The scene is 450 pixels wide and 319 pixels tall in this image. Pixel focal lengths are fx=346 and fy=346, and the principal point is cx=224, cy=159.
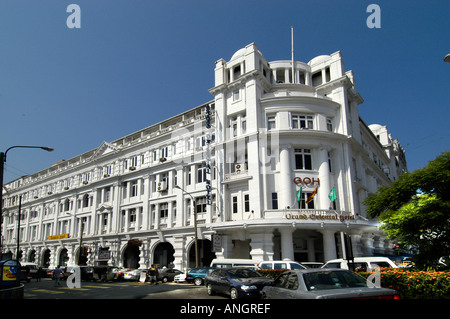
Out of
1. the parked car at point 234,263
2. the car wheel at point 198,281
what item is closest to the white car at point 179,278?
the car wheel at point 198,281

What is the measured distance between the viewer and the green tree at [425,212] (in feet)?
49.9

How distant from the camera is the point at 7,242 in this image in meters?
63.7

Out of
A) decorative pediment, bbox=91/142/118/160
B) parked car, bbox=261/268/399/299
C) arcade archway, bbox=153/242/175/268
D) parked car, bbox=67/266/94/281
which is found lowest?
parked car, bbox=67/266/94/281

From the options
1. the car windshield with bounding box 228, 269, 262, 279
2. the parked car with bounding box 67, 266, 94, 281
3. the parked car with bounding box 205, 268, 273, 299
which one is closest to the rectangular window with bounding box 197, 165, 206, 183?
the parked car with bounding box 67, 266, 94, 281

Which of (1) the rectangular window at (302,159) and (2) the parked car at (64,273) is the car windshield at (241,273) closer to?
(1) the rectangular window at (302,159)

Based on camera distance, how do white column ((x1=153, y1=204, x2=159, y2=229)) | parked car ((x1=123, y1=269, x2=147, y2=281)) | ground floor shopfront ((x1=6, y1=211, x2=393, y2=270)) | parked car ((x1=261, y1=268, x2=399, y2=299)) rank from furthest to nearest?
white column ((x1=153, y1=204, x2=159, y2=229)) → parked car ((x1=123, y1=269, x2=147, y2=281)) → ground floor shopfront ((x1=6, y1=211, x2=393, y2=270)) → parked car ((x1=261, y1=268, x2=399, y2=299))

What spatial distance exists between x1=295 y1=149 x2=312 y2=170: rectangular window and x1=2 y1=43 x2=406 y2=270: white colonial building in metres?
0.09

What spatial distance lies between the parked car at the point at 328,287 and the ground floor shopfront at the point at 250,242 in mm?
12576

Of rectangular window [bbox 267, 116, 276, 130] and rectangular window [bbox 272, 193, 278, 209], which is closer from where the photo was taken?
rectangular window [bbox 272, 193, 278, 209]

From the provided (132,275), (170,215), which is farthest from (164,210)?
(132,275)

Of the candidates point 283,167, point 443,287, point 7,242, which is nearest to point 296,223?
point 283,167

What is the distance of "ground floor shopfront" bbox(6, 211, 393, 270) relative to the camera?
2633cm

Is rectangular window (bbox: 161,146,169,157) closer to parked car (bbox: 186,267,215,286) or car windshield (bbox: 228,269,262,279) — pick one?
parked car (bbox: 186,267,215,286)

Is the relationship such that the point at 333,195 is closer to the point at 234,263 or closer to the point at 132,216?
the point at 234,263
